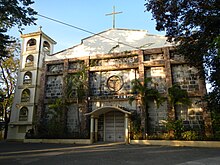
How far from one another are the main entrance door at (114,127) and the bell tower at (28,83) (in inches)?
260

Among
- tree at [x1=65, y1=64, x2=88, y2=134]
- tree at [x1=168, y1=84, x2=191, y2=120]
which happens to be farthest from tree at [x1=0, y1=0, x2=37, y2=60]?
tree at [x1=168, y1=84, x2=191, y2=120]

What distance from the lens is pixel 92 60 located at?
50.9ft

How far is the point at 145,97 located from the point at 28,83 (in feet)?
35.2

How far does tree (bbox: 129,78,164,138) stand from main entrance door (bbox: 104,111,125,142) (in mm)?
1549

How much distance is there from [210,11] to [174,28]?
186 cm

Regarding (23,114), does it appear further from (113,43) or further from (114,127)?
(113,43)

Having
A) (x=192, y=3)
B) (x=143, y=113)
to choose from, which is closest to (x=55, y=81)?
(x=143, y=113)

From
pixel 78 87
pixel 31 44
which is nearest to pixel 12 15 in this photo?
pixel 78 87

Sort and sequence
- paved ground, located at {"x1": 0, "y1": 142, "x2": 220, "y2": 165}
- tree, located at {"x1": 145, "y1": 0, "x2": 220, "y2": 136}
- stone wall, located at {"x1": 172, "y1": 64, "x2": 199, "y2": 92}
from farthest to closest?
stone wall, located at {"x1": 172, "y1": 64, "x2": 199, "y2": 92}
tree, located at {"x1": 145, "y1": 0, "x2": 220, "y2": 136}
paved ground, located at {"x1": 0, "y1": 142, "x2": 220, "y2": 165}

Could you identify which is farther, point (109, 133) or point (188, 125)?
point (109, 133)

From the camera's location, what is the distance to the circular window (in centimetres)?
1438

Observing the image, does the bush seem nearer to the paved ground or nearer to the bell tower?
the paved ground

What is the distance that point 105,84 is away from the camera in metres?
14.8

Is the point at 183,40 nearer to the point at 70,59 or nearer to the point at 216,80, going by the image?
the point at 216,80
